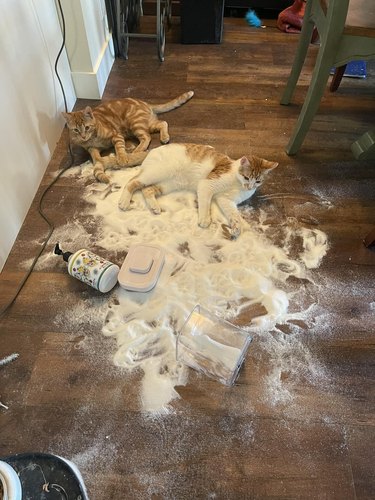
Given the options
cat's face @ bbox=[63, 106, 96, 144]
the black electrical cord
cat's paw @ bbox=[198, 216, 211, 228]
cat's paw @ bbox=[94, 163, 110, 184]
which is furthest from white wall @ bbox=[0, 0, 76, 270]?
cat's paw @ bbox=[198, 216, 211, 228]

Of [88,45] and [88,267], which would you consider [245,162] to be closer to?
[88,267]

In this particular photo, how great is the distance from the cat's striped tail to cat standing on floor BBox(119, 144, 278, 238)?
1.63 ft

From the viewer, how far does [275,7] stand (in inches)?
110

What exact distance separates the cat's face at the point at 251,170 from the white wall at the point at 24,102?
0.85m

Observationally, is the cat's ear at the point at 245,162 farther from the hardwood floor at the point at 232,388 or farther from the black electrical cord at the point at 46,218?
the black electrical cord at the point at 46,218

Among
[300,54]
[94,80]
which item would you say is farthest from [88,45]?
[300,54]

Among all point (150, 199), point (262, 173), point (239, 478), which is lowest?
point (239, 478)

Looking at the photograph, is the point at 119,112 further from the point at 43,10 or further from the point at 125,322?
the point at 125,322

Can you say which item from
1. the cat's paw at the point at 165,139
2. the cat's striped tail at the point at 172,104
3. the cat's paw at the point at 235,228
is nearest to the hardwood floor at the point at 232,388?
the cat's paw at the point at 235,228

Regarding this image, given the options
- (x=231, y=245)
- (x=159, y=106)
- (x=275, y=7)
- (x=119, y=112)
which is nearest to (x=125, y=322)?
(x=231, y=245)

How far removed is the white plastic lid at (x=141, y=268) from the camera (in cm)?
129

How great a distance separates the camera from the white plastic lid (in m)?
1.29

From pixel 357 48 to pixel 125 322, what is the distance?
1.30 meters

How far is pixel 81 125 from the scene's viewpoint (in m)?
A: 1.63
